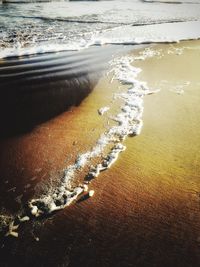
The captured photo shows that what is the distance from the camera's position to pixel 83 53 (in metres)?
7.19

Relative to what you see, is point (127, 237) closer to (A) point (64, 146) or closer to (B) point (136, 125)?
(A) point (64, 146)

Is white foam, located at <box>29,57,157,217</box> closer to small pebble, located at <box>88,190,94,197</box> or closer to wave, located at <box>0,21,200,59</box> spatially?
small pebble, located at <box>88,190,94,197</box>

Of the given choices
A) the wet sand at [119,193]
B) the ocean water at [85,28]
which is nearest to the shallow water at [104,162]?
the wet sand at [119,193]

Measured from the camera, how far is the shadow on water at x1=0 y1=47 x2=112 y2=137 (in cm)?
408

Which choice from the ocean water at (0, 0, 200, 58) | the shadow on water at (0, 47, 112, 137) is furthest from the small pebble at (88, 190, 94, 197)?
the ocean water at (0, 0, 200, 58)

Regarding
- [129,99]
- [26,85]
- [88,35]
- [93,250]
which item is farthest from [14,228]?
[88,35]

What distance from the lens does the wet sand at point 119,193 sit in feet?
6.82

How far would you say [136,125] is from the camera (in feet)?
Result: 12.0

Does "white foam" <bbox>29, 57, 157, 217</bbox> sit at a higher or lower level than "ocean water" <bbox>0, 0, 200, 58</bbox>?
lower

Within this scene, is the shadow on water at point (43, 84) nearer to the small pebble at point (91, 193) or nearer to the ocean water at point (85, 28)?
the ocean water at point (85, 28)

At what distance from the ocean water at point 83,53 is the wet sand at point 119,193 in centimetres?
14

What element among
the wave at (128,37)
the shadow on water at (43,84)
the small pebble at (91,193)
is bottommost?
the small pebble at (91,193)

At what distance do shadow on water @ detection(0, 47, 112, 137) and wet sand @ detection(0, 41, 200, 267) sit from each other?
15.0 inches

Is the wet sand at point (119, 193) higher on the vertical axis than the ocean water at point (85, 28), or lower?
lower
